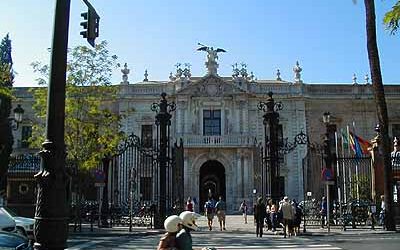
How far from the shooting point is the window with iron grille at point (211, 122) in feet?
158

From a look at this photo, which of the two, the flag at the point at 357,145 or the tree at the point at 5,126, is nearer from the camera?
the tree at the point at 5,126

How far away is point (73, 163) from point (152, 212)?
4863 mm

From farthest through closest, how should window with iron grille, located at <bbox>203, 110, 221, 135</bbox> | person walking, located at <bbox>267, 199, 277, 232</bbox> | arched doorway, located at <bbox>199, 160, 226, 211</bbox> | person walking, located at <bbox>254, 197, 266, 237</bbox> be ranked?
arched doorway, located at <bbox>199, 160, 226, 211</bbox> < window with iron grille, located at <bbox>203, 110, 221, 135</bbox> < person walking, located at <bbox>267, 199, 277, 232</bbox> < person walking, located at <bbox>254, 197, 266, 237</bbox>

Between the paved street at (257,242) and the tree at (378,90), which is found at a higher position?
the tree at (378,90)

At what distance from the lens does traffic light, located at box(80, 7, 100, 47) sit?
Result: 9.52 meters

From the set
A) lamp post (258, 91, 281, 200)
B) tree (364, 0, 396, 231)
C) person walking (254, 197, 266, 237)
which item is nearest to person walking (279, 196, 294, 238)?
person walking (254, 197, 266, 237)

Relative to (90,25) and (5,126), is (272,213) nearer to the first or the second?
(90,25)

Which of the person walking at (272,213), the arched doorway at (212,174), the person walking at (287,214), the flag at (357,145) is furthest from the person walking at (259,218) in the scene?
the arched doorway at (212,174)

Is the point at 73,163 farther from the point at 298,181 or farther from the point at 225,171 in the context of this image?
the point at 298,181

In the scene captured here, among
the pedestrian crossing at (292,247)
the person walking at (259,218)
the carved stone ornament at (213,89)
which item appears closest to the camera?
the pedestrian crossing at (292,247)

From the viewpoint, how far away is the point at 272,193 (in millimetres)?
24750

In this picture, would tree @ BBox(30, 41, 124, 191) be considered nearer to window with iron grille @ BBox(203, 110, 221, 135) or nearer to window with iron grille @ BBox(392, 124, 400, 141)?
window with iron grille @ BBox(203, 110, 221, 135)

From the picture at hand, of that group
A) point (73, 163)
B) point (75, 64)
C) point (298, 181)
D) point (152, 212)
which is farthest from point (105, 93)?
point (298, 181)

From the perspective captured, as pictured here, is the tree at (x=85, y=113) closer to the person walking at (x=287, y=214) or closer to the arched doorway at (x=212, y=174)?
the person walking at (x=287, y=214)
